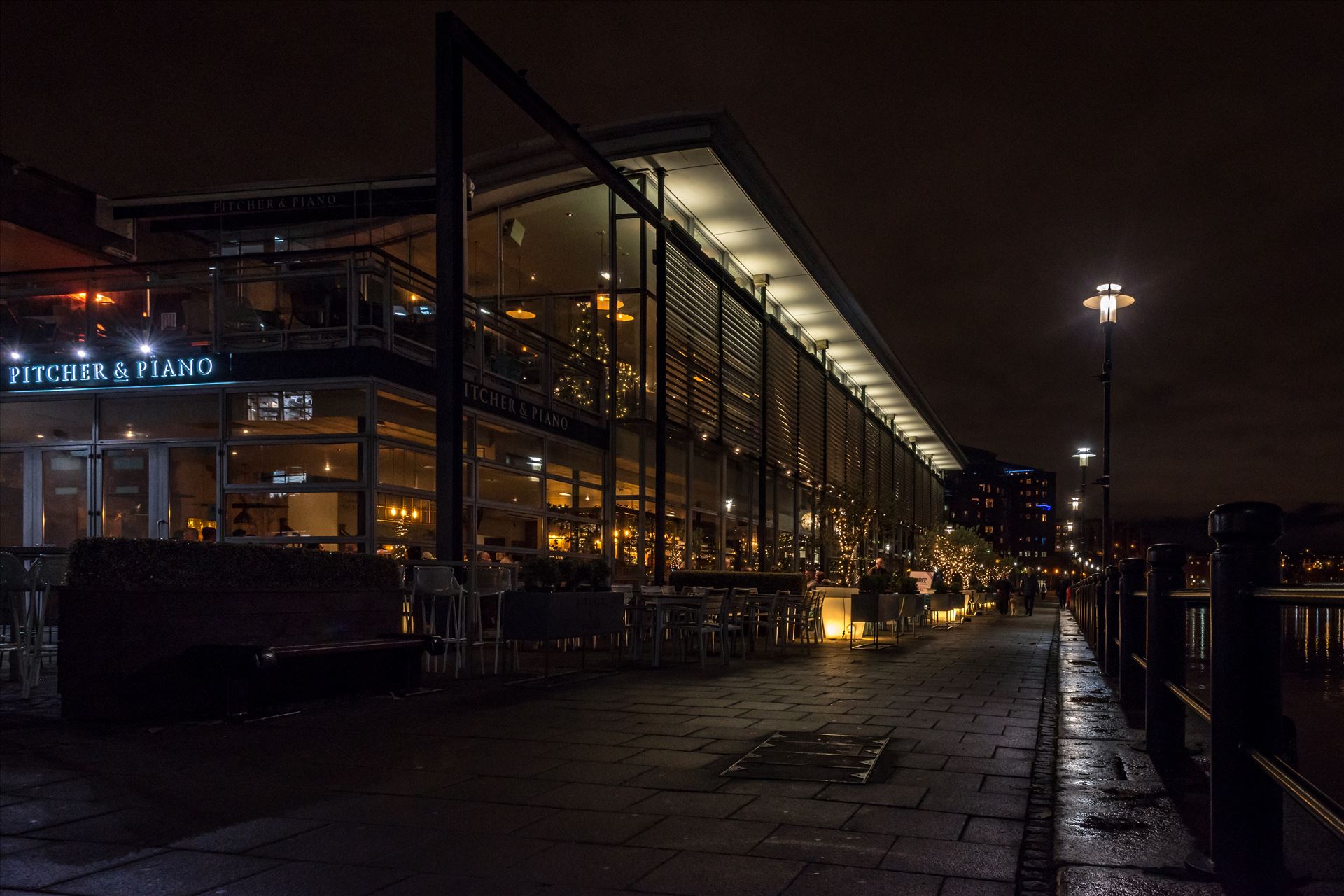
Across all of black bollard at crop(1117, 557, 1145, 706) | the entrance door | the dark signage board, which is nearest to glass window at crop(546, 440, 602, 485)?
the dark signage board

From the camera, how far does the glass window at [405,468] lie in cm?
1411

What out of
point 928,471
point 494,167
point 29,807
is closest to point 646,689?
point 29,807

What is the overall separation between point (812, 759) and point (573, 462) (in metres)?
14.2

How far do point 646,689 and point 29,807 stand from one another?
210 inches

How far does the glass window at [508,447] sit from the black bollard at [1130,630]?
34.9 feet

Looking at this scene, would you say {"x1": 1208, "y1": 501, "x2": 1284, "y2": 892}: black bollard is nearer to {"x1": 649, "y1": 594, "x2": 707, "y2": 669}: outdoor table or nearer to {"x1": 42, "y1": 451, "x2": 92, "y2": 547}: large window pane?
{"x1": 649, "y1": 594, "x2": 707, "y2": 669}: outdoor table

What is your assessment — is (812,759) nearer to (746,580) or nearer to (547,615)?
(547,615)

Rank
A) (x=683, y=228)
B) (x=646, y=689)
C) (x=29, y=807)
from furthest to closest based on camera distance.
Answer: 1. (x=683, y=228)
2. (x=646, y=689)
3. (x=29, y=807)

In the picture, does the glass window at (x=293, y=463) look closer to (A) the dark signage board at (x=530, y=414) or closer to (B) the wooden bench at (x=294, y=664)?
(A) the dark signage board at (x=530, y=414)

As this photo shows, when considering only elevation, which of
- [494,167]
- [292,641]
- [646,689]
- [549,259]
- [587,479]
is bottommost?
[646,689]

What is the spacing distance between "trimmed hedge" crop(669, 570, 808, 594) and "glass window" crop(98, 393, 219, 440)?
7205 millimetres

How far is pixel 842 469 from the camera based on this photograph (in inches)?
1532

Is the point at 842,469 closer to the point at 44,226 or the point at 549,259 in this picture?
the point at 549,259

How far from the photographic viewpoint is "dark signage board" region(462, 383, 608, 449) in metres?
15.8
